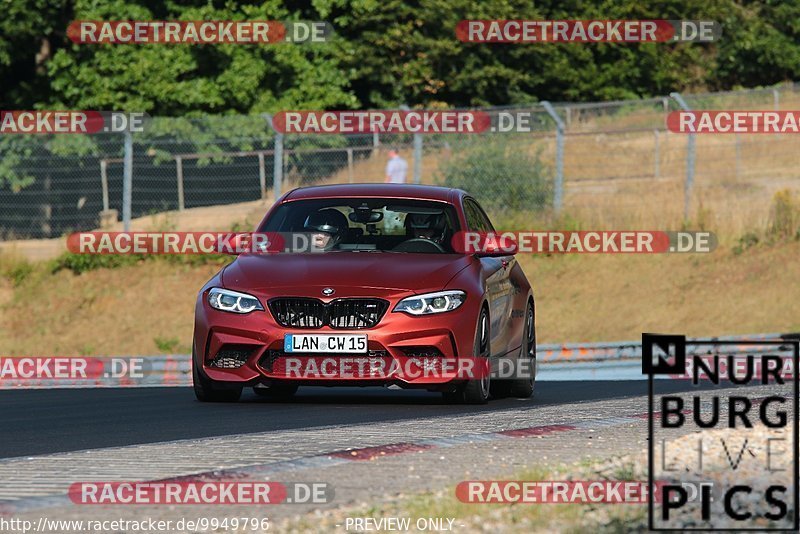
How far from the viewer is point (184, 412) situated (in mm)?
12344

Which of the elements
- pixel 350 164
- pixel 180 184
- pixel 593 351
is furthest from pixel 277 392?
pixel 350 164

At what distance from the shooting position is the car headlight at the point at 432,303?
1234cm

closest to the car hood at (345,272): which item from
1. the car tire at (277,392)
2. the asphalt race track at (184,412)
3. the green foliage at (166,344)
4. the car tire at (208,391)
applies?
the car tire at (208,391)

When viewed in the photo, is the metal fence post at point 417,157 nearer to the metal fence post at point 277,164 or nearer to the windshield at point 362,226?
the metal fence post at point 277,164

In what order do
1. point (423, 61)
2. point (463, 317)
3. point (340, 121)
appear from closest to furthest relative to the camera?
point (463, 317), point (340, 121), point (423, 61)

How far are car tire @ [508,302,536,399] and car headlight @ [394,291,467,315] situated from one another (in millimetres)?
1964

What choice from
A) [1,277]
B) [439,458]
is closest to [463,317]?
[439,458]

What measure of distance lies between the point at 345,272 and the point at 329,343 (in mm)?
569

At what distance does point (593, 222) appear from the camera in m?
32.2

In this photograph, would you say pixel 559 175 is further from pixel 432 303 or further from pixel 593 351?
pixel 432 303

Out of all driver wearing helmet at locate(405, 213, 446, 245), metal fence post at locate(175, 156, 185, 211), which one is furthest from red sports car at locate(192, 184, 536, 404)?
metal fence post at locate(175, 156, 185, 211)

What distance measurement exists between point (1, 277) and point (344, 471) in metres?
25.7

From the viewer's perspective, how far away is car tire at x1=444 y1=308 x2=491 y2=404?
12.6 meters

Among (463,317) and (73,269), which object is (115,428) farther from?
(73,269)
